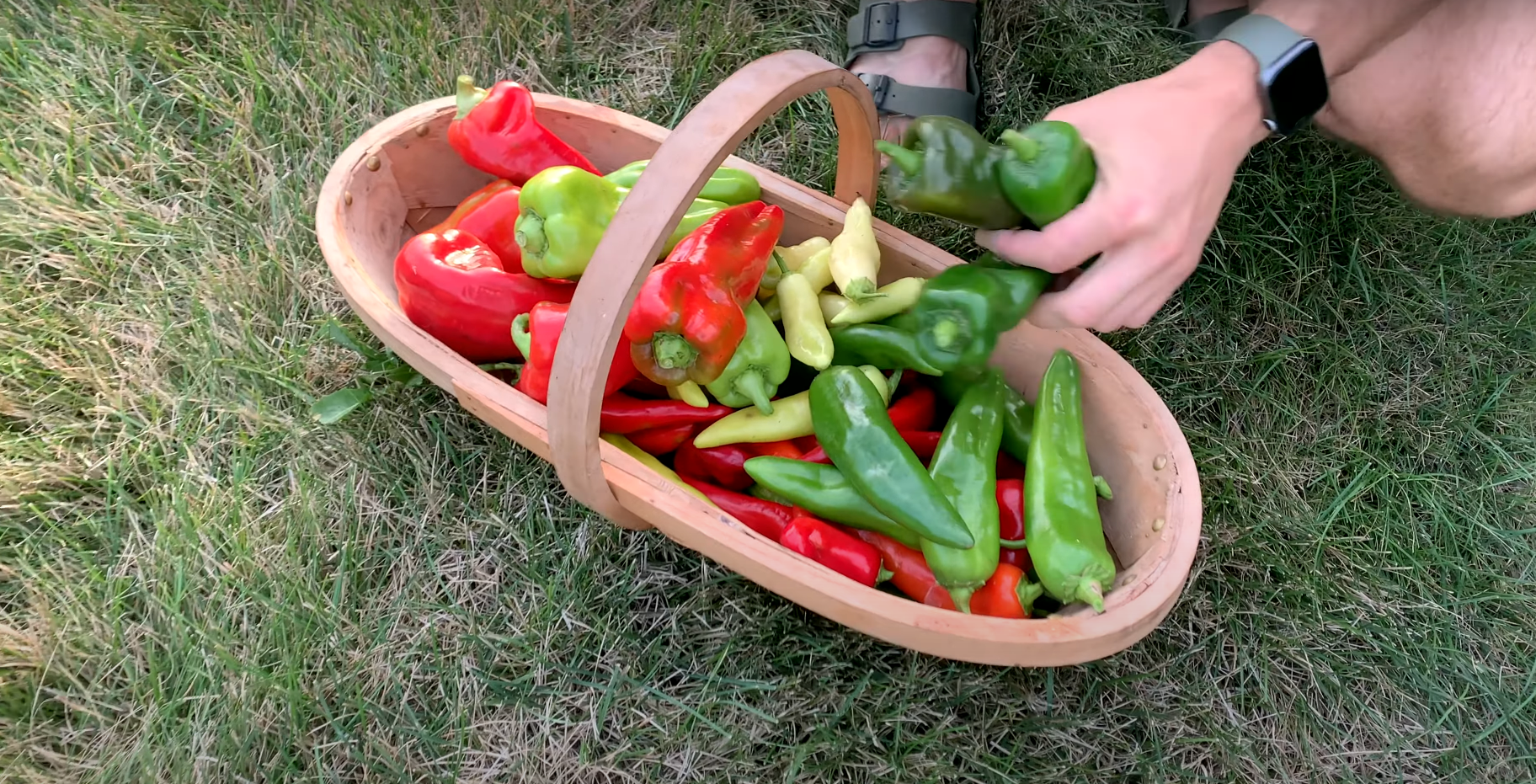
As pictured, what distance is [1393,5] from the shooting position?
1.60 m

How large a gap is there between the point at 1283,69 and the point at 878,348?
2.59ft

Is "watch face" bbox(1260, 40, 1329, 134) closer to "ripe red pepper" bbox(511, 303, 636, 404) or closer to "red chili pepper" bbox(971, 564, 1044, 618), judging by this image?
"red chili pepper" bbox(971, 564, 1044, 618)

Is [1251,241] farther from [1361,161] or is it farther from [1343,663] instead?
[1343,663]

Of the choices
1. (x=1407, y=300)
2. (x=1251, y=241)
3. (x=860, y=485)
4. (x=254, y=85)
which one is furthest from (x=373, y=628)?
(x=1407, y=300)

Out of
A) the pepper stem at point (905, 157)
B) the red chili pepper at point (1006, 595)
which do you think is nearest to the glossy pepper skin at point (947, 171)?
the pepper stem at point (905, 157)

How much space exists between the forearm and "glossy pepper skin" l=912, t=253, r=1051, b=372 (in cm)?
63

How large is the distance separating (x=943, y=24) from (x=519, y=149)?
3.80 ft

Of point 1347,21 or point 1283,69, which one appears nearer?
point 1283,69

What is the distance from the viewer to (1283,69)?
4.73 feet

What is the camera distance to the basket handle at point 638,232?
117cm

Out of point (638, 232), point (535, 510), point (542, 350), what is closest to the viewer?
point (638, 232)

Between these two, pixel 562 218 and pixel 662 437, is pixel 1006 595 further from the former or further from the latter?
pixel 562 218

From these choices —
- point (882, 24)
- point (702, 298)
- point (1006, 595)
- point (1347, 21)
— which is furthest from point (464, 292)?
point (1347, 21)

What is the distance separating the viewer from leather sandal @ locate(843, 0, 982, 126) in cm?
224
